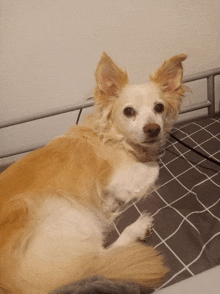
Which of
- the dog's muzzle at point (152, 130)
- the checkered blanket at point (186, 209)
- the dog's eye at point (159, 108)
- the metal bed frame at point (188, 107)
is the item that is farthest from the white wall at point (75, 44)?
the checkered blanket at point (186, 209)

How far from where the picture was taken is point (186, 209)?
88cm

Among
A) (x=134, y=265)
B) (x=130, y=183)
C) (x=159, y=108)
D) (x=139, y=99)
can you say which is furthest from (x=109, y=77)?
(x=134, y=265)

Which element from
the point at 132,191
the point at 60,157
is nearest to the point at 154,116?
the point at 132,191

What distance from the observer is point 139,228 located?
0.86 meters

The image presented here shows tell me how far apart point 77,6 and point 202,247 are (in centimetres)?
123

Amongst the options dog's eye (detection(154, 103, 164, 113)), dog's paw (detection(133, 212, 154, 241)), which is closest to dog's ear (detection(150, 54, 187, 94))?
dog's eye (detection(154, 103, 164, 113))

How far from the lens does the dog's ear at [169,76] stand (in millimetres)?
1046

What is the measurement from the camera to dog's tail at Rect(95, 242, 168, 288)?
2.13 ft

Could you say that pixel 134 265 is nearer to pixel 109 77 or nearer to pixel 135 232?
pixel 135 232

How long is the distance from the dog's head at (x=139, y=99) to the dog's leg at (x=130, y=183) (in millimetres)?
142

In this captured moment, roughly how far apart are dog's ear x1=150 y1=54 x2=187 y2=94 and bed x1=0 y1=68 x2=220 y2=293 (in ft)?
1.00

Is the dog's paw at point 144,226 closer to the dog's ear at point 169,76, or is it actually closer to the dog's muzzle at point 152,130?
the dog's muzzle at point 152,130

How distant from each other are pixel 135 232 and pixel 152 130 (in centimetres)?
44

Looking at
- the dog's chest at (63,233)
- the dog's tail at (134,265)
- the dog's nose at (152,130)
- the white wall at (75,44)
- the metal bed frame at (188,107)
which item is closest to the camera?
the dog's tail at (134,265)
